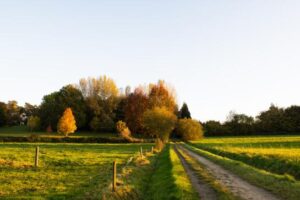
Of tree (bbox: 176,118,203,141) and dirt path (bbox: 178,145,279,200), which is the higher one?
tree (bbox: 176,118,203,141)

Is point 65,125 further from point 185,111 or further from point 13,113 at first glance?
point 185,111

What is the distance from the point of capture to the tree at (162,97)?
108m

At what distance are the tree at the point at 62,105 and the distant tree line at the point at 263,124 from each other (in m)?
48.2

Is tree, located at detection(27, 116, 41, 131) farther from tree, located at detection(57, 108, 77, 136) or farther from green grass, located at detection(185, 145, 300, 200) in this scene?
green grass, located at detection(185, 145, 300, 200)

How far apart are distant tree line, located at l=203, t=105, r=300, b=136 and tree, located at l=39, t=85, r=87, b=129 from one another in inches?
1896

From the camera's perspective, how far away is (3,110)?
461 feet

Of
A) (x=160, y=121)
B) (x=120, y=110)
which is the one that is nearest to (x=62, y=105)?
(x=120, y=110)

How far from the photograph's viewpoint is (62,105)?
394 feet

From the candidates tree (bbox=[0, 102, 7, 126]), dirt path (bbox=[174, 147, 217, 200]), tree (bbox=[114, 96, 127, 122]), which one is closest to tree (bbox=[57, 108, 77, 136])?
tree (bbox=[114, 96, 127, 122])

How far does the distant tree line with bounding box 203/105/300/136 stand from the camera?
122 m

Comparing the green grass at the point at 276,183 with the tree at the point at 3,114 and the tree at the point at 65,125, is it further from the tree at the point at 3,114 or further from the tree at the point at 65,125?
the tree at the point at 3,114

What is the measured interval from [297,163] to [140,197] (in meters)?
13.7

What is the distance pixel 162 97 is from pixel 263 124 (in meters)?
43.0

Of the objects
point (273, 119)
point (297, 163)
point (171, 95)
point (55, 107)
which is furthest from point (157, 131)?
point (297, 163)
